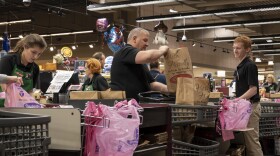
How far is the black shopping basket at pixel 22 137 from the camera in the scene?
4.10 feet

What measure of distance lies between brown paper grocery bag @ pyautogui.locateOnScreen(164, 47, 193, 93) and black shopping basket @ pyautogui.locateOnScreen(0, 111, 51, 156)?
1573mm

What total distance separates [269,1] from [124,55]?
486 inches

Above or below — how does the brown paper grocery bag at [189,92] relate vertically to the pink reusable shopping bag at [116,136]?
above

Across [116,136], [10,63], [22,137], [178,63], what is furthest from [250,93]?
[22,137]

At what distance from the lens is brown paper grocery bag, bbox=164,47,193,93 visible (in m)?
2.88

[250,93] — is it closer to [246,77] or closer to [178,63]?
[246,77]

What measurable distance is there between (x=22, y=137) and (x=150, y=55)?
1787mm

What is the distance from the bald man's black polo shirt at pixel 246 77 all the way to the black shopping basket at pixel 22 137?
3018mm

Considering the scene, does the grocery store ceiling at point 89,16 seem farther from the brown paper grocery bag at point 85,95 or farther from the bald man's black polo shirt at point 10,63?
the brown paper grocery bag at point 85,95

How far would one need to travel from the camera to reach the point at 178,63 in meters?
2.89

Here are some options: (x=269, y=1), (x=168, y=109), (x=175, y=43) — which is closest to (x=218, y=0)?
(x=269, y=1)

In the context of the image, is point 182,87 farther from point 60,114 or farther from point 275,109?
point 275,109

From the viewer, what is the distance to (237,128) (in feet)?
10.6

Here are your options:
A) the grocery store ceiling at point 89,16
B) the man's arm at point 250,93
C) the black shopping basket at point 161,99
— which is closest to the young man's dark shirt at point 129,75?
the black shopping basket at point 161,99
